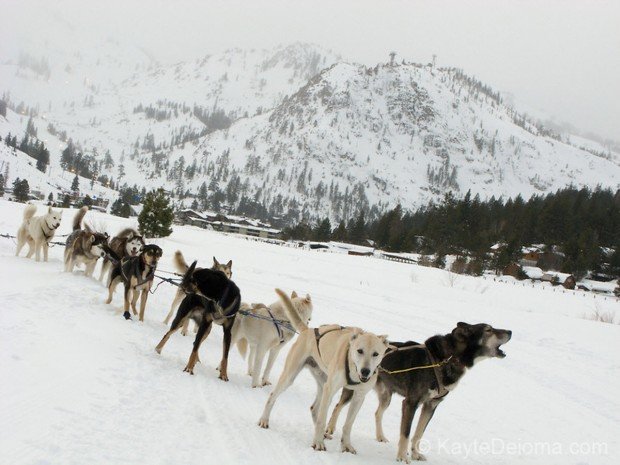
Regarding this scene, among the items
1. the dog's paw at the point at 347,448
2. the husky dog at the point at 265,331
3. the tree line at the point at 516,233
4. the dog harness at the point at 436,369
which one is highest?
the tree line at the point at 516,233

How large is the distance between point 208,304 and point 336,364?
8.43ft

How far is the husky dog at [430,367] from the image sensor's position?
15.0ft

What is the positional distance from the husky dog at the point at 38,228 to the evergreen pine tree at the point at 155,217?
78.8ft

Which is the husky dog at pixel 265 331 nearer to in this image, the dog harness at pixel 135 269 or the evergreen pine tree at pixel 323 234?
the dog harness at pixel 135 269

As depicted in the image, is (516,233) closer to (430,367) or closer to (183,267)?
(183,267)

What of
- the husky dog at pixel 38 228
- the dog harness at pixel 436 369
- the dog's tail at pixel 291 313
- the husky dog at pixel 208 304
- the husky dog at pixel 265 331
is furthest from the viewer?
the husky dog at pixel 38 228

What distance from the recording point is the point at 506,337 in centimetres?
465

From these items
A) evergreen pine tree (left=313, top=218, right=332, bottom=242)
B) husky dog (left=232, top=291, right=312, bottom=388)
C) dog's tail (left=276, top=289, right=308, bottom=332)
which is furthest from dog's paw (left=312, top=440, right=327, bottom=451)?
evergreen pine tree (left=313, top=218, right=332, bottom=242)

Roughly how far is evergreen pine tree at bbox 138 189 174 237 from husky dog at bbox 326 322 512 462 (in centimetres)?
3335

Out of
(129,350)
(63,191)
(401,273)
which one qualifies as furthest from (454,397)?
(63,191)

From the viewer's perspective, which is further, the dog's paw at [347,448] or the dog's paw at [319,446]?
the dog's paw at [347,448]

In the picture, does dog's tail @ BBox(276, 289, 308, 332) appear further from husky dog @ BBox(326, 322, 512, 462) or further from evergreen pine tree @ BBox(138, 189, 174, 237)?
evergreen pine tree @ BBox(138, 189, 174, 237)

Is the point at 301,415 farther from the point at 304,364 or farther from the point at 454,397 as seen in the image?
the point at 454,397

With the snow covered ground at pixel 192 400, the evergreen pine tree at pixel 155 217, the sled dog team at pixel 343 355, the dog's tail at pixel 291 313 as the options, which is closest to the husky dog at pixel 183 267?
the snow covered ground at pixel 192 400
